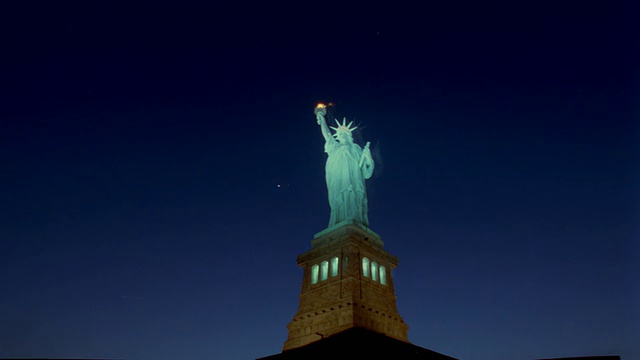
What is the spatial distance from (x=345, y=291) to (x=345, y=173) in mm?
9898

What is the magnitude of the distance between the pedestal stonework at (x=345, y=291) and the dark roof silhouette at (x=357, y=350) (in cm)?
661

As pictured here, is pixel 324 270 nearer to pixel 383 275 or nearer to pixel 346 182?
pixel 383 275

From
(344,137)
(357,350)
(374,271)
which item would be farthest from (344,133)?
(357,350)

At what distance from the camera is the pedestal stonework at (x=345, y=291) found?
2445 centimetres

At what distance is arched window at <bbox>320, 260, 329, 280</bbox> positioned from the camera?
27566 millimetres

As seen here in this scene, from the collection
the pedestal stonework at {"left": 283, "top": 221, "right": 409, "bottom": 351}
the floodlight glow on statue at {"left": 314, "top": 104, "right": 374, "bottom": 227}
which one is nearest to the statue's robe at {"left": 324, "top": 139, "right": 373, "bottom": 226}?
the floodlight glow on statue at {"left": 314, "top": 104, "right": 374, "bottom": 227}

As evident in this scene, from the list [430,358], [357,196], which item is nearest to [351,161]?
[357,196]

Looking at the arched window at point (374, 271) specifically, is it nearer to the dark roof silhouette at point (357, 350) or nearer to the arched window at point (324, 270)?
the arched window at point (324, 270)

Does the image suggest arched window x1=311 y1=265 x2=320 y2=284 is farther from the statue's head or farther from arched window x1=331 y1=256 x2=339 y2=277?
the statue's head

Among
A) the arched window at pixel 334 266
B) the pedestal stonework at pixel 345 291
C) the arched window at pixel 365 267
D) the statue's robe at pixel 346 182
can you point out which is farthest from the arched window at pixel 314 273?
the statue's robe at pixel 346 182

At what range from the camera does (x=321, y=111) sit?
117 feet

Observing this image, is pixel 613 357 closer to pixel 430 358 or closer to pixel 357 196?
pixel 430 358

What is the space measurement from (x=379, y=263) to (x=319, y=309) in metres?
5.19

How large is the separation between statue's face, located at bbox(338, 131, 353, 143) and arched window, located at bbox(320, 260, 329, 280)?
34.4 feet
